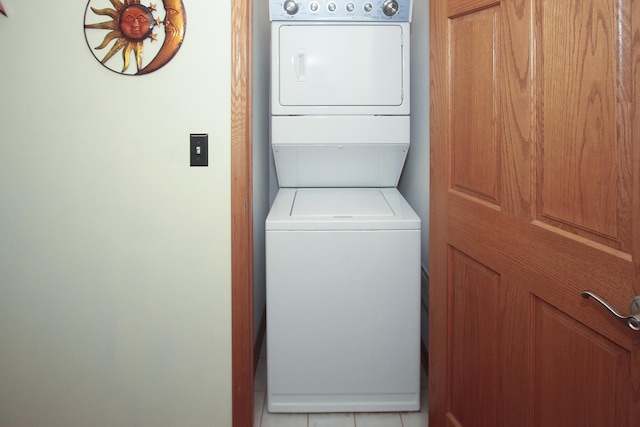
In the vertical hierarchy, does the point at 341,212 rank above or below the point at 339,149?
below

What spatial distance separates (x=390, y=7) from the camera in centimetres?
202

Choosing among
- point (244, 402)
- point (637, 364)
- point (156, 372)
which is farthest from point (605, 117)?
point (156, 372)

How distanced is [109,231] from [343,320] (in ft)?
3.06

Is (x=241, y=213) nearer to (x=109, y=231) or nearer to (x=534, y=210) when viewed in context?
(x=109, y=231)

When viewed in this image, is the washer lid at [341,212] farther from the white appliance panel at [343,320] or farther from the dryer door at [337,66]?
the dryer door at [337,66]

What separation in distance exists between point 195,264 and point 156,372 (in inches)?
15.5

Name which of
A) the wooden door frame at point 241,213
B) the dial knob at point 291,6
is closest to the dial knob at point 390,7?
the dial knob at point 291,6

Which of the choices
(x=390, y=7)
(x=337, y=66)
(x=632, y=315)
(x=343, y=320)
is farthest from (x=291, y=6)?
(x=632, y=315)

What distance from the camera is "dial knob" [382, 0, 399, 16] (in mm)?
2020

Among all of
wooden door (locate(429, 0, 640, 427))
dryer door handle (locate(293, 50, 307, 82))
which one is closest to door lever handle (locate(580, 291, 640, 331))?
wooden door (locate(429, 0, 640, 427))

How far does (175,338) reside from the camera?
1.52 metres

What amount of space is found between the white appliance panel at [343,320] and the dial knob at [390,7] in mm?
994

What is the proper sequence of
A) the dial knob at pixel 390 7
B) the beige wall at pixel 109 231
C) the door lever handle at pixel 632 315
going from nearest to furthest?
the door lever handle at pixel 632 315 < the beige wall at pixel 109 231 < the dial knob at pixel 390 7

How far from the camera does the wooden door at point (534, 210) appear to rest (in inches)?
32.2
